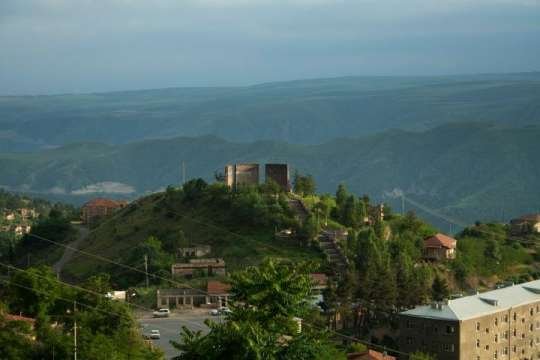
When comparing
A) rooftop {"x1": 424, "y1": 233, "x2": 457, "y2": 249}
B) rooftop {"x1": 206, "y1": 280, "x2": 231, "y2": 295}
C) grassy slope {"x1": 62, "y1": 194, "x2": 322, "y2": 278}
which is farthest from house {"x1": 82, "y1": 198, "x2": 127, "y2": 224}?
rooftop {"x1": 206, "y1": 280, "x2": 231, "y2": 295}

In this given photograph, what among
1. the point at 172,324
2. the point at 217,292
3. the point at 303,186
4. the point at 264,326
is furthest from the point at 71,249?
the point at 264,326

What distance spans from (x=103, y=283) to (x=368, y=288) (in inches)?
718

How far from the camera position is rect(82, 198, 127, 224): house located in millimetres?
115819

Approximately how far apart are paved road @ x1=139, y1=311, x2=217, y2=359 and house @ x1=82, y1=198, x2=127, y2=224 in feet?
140

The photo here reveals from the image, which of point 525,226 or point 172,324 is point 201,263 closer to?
point 172,324

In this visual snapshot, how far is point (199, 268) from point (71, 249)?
2047 centimetres

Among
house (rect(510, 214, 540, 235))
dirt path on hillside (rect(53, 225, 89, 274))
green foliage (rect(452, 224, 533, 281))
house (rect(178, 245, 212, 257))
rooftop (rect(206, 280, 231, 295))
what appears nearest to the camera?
rooftop (rect(206, 280, 231, 295))

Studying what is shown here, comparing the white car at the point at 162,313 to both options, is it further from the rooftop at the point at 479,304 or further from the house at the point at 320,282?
the rooftop at the point at 479,304

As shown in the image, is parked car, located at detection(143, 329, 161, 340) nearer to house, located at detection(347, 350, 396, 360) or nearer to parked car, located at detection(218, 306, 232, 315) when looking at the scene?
parked car, located at detection(218, 306, 232, 315)

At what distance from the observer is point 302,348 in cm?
4162

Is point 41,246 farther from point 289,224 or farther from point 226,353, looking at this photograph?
point 226,353

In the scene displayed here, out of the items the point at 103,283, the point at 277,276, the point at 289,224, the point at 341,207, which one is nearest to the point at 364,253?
the point at 289,224

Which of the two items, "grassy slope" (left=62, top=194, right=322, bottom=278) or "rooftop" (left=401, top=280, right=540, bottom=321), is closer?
"rooftop" (left=401, top=280, right=540, bottom=321)

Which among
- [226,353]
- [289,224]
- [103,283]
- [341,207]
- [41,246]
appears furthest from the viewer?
[41,246]
